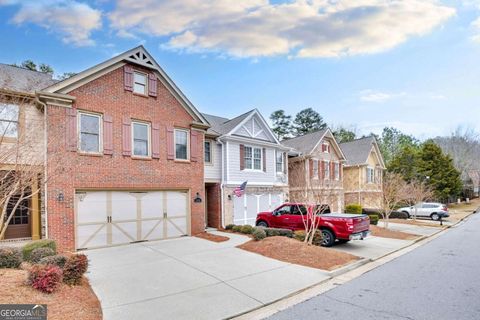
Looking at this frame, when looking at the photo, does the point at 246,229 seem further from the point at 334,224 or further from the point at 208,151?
the point at 208,151

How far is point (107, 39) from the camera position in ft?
47.7

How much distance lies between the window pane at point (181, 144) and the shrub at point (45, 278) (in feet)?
30.1

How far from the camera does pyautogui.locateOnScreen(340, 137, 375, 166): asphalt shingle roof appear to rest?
107ft

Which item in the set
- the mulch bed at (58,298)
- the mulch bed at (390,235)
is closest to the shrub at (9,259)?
the mulch bed at (58,298)

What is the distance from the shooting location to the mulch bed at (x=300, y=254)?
30.9 ft

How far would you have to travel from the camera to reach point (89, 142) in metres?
12.1

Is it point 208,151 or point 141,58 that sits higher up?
point 141,58

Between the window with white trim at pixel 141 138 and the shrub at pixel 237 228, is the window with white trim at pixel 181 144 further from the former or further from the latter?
the shrub at pixel 237 228

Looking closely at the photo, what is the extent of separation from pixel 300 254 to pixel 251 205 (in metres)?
9.07

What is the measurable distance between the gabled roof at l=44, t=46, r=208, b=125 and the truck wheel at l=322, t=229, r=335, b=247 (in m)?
8.57

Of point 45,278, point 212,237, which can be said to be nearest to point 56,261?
point 45,278

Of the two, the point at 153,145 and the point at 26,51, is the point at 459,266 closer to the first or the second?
the point at 153,145

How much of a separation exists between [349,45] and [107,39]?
13050 millimetres

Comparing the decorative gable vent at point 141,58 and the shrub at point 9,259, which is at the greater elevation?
the decorative gable vent at point 141,58
